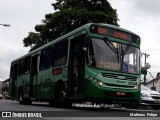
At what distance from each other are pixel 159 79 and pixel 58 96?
7731cm

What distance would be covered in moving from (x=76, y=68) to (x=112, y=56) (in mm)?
1511

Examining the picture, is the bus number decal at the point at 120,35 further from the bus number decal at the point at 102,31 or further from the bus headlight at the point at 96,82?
the bus headlight at the point at 96,82

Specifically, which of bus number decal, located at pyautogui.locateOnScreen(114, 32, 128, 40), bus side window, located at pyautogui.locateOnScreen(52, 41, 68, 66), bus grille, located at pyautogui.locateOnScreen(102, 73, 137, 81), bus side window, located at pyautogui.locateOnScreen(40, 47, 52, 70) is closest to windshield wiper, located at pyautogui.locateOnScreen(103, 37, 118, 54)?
bus number decal, located at pyautogui.locateOnScreen(114, 32, 128, 40)

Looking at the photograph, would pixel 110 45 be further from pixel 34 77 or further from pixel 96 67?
pixel 34 77

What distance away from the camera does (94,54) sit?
13875 mm

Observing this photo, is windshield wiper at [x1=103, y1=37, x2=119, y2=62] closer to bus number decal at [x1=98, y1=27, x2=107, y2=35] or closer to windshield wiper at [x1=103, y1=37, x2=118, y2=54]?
windshield wiper at [x1=103, y1=37, x2=118, y2=54]

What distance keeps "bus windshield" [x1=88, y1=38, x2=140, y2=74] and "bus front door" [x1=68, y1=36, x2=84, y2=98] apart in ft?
1.70

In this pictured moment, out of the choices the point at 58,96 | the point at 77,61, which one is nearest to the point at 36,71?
the point at 58,96

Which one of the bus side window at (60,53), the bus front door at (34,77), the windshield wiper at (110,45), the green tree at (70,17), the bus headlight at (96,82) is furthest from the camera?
the green tree at (70,17)

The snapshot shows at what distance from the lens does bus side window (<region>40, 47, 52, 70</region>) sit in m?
17.8

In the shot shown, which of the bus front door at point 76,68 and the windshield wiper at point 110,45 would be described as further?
the windshield wiper at point 110,45

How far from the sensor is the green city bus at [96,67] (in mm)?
13812

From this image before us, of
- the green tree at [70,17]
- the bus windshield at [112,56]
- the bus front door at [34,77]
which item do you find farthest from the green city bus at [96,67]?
the green tree at [70,17]

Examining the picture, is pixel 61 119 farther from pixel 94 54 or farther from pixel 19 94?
pixel 19 94
